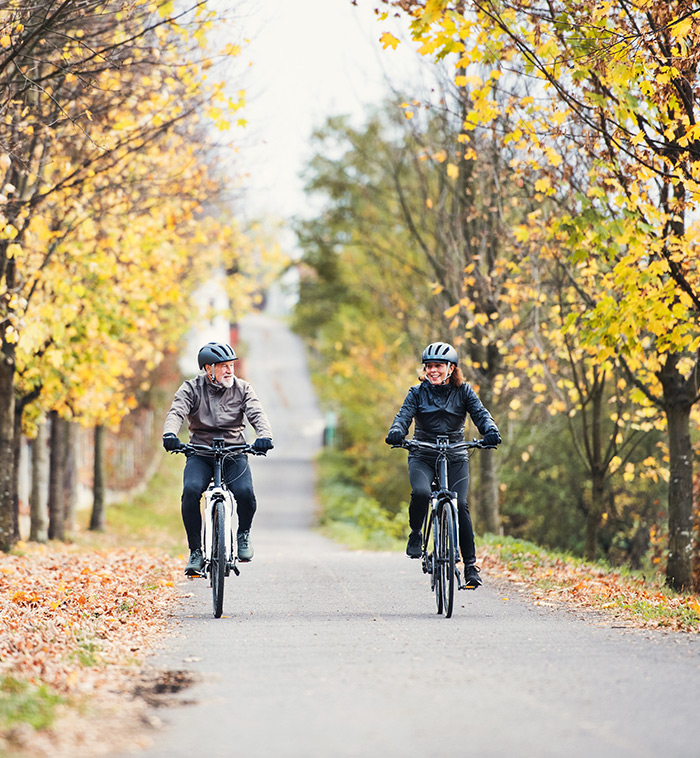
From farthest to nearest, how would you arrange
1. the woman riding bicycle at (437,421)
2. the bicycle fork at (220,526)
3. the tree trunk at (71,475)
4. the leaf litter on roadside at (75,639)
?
the tree trunk at (71,475), the woman riding bicycle at (437,421), the bicycle fork at (220,526), the leaf litter on roadside at (75,639)

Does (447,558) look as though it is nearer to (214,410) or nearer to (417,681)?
(214,410)

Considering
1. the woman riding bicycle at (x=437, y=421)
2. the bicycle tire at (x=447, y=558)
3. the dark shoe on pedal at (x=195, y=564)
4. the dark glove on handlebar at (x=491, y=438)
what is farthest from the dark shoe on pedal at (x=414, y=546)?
the dark shoe on pedal at (x=195, y=564)

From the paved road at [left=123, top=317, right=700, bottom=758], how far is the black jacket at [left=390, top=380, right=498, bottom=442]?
58.9 inches

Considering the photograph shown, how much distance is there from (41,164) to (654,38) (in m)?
7.68

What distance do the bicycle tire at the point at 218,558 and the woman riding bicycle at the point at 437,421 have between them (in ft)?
5.01

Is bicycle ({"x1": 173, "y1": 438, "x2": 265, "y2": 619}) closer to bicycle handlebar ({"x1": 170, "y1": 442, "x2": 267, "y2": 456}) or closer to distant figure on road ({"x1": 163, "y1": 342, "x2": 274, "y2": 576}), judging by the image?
bicycle handlebar ({"x1": 170, "y1": 442, "x2": 267, "y2": 456})

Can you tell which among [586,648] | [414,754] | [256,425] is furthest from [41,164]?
[414,754]

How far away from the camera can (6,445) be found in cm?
1489

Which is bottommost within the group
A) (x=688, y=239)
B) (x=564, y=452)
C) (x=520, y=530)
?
(x=520, y=530)

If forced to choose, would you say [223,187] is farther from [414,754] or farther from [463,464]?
[414,754]

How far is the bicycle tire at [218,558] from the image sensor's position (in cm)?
816

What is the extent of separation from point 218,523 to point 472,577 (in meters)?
2.07

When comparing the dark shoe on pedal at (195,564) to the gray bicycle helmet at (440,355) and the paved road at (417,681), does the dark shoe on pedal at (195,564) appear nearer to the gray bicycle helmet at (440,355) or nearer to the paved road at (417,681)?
the paved road at (417,681)

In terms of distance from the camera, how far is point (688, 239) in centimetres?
1019
